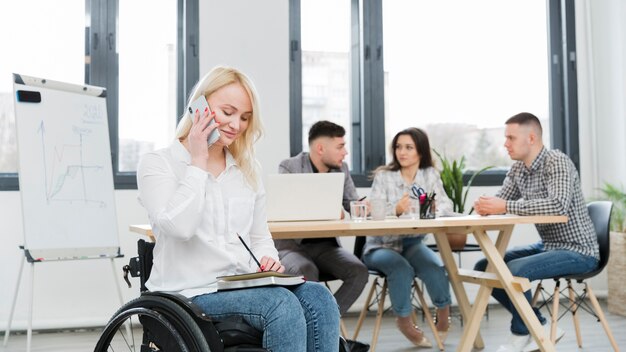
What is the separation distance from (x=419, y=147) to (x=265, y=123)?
1.09 metres

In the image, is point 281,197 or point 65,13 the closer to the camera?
point 281,197

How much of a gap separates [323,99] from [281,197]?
204 cm

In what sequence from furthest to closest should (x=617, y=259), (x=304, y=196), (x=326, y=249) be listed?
(x=617, y=259) → (x=326, y=249) → (x=304, y=196)

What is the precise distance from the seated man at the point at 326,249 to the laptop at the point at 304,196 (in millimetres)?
61

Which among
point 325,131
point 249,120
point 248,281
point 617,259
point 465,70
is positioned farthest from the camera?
point 465,70

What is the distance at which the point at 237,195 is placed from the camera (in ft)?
6.11

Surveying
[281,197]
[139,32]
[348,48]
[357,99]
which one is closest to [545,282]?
[357,99]

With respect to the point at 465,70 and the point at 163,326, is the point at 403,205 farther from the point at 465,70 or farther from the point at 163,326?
the point at 465,70

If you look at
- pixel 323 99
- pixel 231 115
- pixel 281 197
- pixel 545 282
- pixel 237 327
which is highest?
pixel 323 99

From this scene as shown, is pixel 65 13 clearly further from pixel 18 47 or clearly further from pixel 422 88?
pixel 422 88

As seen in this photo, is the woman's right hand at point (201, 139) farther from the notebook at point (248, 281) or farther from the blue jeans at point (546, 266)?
the blue jeans at point (546, 266)

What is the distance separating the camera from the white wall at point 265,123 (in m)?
3.87

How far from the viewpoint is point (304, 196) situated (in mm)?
2732

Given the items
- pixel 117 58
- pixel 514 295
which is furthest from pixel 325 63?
pixel 514 295
